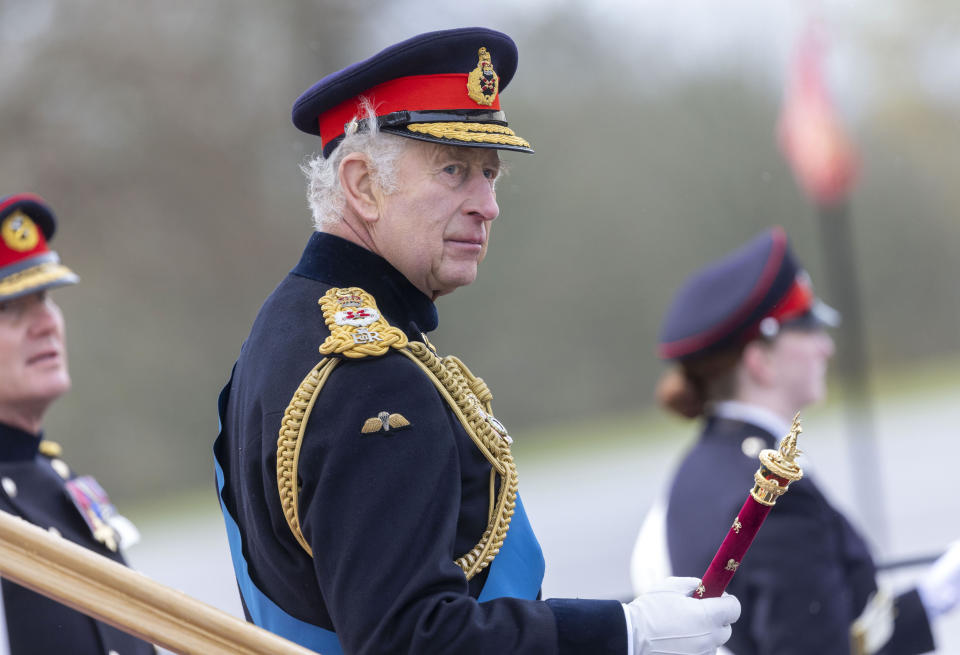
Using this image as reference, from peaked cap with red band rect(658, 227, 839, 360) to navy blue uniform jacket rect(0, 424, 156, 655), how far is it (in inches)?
64.0

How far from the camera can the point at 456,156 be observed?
1849 millimetres

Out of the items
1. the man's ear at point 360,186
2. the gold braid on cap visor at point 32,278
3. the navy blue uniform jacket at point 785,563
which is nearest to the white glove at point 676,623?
the man's ear at point 360,186

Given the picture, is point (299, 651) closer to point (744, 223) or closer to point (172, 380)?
point (172, 380)

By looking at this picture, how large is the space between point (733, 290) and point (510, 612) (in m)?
1.98

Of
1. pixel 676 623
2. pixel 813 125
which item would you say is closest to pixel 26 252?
pixel 676 623

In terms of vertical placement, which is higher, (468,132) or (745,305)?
(468,132)

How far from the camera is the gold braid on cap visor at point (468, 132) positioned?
5.94ft

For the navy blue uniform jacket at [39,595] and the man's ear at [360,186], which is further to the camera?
the navy blue uniform jacket at [39,595]

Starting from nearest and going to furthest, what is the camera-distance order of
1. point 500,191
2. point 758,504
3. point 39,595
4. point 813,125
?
point 758,504 < point 39,595 < point 813,125 < point 500,191

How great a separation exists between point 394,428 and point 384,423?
0.05 ft

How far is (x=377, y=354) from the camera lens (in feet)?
5.40

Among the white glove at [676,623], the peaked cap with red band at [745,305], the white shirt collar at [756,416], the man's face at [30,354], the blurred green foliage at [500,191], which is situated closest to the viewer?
the white glove at [676,623]

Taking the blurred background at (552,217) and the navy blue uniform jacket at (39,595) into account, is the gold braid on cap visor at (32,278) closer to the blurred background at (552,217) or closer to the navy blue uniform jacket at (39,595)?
the navy blue uniform jacket at (39,595)

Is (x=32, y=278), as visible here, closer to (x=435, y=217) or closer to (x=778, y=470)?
(x=435, y=217)
